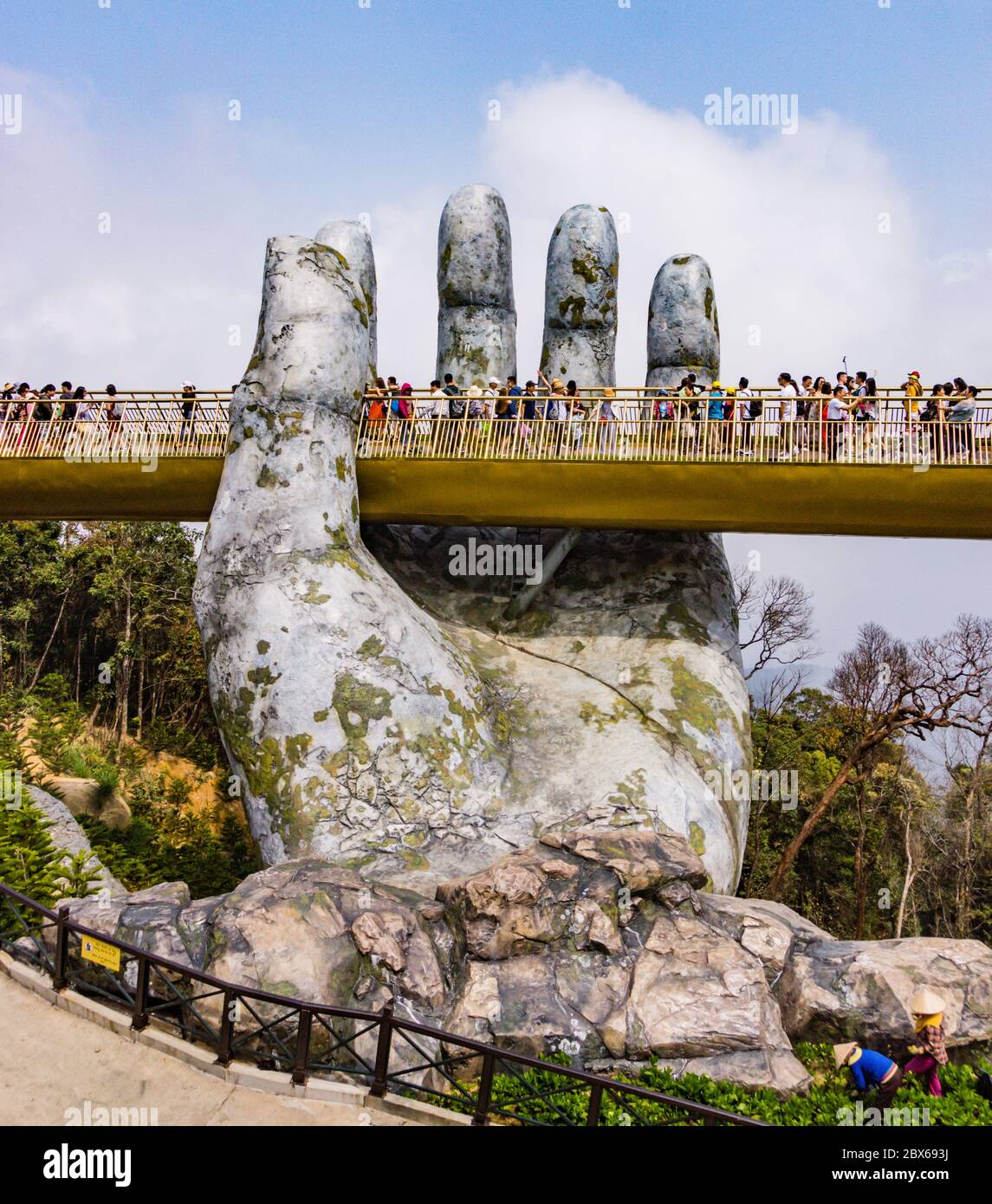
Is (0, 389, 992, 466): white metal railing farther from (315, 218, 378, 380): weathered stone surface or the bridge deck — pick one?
(315, 218, 378, 380): weathered stone surface

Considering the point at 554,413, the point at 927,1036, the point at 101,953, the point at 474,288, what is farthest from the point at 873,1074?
the point at 474,288

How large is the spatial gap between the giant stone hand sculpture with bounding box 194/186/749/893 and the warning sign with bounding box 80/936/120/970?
15.6 feet

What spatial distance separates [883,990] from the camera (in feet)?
38.0

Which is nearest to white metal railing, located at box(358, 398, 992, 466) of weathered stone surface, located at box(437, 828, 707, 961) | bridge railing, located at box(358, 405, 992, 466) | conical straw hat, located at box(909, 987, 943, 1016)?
bridge railing, located at box(358, 405, 992, 466)

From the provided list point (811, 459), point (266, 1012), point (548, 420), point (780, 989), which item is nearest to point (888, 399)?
point (811, 459)

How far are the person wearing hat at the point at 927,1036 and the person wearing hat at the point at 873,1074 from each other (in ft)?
1.43

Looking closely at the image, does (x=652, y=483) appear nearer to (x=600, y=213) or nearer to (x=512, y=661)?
(x=512, y=661)

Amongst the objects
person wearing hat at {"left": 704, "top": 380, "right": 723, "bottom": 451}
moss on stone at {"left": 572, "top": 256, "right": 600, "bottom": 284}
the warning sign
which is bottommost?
the warning sign

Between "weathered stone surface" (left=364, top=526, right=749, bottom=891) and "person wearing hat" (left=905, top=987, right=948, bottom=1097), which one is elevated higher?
"weathered stone surface" (left=364, top=526, right=749, bottom=891)

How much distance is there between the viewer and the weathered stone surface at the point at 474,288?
74.1ft

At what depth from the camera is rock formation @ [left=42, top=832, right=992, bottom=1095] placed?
10898 millimetres

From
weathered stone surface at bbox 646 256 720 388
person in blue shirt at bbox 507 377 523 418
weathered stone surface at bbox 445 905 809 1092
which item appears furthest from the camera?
weathered stone surface at bbox 646 256 720 388

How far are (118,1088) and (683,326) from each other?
17.9 metres
